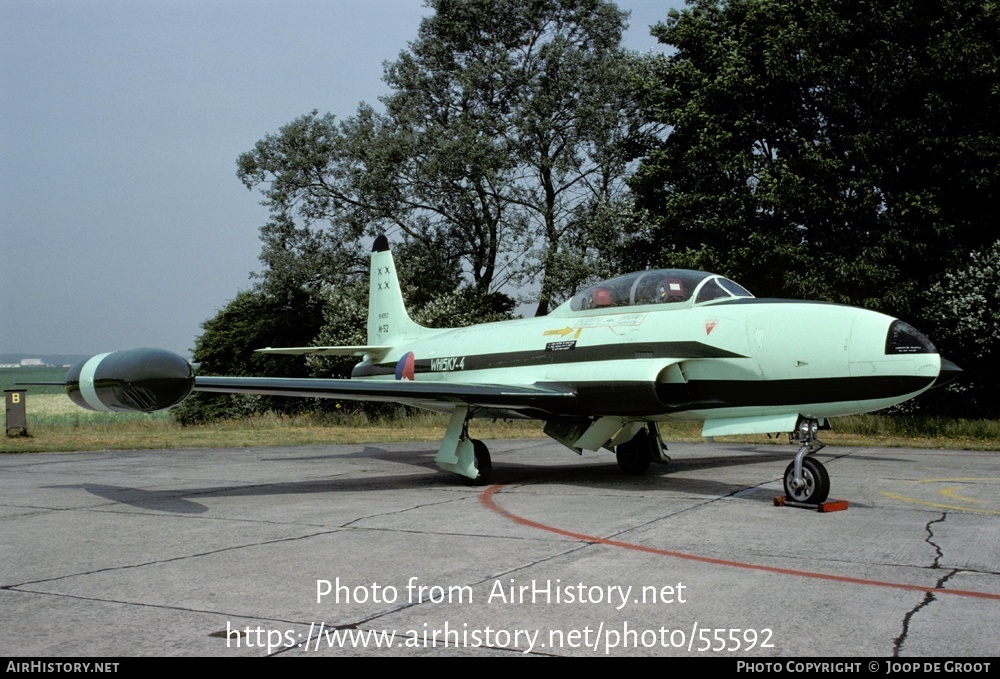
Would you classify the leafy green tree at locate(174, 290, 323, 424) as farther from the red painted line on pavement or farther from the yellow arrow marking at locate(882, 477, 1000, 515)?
the red painted line on pavement

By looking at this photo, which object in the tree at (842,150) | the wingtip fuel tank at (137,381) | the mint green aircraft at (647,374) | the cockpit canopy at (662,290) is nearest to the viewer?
the wingtip fuel tank at (137,381)

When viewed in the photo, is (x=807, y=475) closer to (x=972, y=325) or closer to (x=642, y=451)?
(x=642, y=451)

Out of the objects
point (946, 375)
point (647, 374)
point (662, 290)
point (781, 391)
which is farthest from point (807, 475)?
point (662, 290)

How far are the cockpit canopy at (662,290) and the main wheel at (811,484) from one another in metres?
2.53

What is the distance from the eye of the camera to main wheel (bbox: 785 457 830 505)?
932 cm

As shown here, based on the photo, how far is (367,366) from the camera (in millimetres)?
17016

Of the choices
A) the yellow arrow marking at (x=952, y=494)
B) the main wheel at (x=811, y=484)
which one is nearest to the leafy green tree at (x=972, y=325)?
the yellow arrow marking at (x=952, y=494)

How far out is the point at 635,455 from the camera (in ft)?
43.8

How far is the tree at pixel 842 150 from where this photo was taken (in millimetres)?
22641

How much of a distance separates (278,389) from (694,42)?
923 inches

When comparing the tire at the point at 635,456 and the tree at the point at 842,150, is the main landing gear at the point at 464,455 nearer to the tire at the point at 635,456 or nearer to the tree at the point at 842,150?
the tire at the point at 635,456

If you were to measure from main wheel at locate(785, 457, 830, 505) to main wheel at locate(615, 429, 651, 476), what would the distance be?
3692 mm
